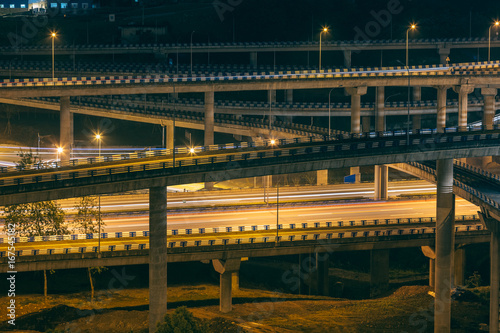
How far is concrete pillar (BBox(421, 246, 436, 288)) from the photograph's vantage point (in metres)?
76.7

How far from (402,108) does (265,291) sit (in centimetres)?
5552

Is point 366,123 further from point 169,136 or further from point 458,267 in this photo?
point 458,267

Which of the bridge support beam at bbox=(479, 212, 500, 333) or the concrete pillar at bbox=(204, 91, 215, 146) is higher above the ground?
the concrete pillar at bbox=(204, 91, 215, 146)

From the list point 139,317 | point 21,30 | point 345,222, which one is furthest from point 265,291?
point 21,30

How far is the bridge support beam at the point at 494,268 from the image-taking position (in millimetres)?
70250

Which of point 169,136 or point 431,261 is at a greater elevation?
point 169,136

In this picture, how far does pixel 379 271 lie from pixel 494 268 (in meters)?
11.1

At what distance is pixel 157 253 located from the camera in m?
61.3

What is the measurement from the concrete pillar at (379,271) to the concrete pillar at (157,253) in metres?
23.8

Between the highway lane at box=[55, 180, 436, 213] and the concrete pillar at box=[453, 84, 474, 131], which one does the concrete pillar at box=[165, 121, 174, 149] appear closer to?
the highway lane at box=[55, 180, 436, 213]

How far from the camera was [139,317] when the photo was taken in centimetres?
6419

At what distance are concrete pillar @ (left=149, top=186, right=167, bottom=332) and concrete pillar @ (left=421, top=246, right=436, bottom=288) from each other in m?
28.8

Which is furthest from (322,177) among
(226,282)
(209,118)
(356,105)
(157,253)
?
(157,253)

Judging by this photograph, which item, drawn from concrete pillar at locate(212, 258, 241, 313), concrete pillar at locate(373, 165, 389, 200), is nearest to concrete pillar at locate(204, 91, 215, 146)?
concrete pillar at locate(373, 165, 389, 200)
